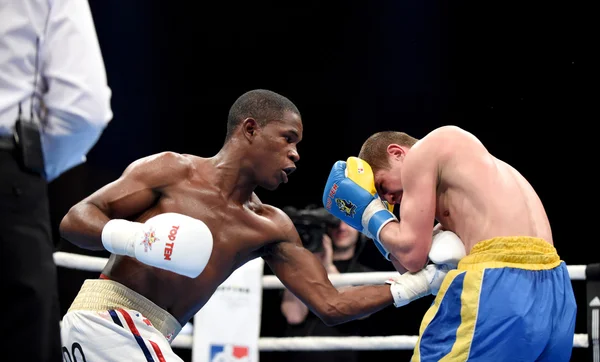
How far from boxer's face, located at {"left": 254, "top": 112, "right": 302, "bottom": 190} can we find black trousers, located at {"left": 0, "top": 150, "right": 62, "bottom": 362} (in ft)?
4.09

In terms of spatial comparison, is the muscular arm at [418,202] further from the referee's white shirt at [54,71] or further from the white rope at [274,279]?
the white rope at [274,279]

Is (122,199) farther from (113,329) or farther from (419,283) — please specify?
(419,283)

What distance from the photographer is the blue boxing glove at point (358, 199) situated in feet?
7.39

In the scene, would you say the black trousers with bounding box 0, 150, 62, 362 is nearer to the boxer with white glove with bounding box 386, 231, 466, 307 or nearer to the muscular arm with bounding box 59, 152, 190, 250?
the muscular arm with bounding box 59, 152, 190, 250

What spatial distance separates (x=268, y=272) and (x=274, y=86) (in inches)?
59.8

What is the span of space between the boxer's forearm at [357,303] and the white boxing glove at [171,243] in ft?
2.03

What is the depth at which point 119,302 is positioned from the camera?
7.47 feet

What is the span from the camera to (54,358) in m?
1.37

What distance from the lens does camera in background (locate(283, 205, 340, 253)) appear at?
4082mm

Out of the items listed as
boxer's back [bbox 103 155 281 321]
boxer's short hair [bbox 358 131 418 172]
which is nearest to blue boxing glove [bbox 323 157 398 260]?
boxer's short hair [bbox 358 131 418 172]

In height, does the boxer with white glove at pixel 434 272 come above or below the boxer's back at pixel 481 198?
below

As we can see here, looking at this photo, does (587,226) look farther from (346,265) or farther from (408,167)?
(408,167)

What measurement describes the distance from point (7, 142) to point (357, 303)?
53.9 inches

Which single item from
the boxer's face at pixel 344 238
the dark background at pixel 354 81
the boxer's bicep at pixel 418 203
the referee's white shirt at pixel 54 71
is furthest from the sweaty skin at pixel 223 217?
the dark background at pixel 354 81
